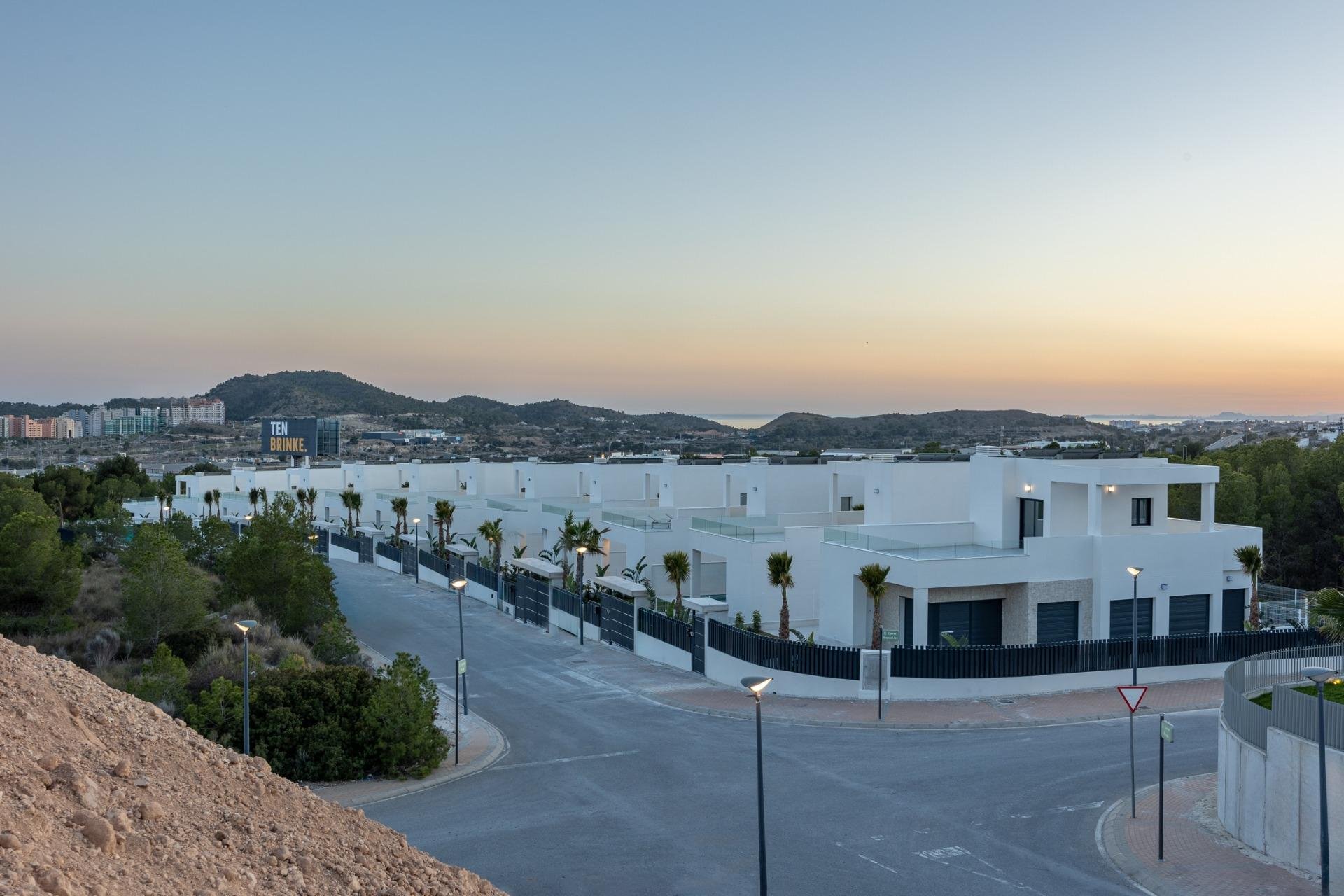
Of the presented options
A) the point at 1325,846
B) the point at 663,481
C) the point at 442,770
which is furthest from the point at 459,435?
the point at 1325,846

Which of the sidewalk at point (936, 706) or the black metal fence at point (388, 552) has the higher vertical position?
the black metal fence at point (388, 552)

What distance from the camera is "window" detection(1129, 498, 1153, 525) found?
3284 centimetres

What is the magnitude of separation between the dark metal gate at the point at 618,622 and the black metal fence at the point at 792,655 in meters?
5.52

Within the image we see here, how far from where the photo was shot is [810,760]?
69.7 feet

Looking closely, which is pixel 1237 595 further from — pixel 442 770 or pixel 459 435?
pixel 459 435

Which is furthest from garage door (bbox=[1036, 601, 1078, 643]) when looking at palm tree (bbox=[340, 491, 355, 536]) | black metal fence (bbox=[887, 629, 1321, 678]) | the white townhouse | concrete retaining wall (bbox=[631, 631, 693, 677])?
palm tree (bbox=[340, 491, 355, 536])

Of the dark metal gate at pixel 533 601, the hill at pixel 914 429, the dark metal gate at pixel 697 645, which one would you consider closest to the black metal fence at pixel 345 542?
the dark metal gate at pixel 533 601

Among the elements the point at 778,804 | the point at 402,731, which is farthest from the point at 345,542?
the point at 778,804

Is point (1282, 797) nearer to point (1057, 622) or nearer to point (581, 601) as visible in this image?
point (1057, 622)

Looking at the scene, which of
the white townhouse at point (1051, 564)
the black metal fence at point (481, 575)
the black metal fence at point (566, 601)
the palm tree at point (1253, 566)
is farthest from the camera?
the black metal fence at point (481, 575)

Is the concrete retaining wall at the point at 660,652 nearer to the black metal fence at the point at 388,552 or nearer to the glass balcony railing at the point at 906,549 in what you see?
the glass balcony railing at the point at 906,549

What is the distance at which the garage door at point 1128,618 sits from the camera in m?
30.8

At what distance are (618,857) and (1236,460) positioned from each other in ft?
159

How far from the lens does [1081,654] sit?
27250 millimetres
